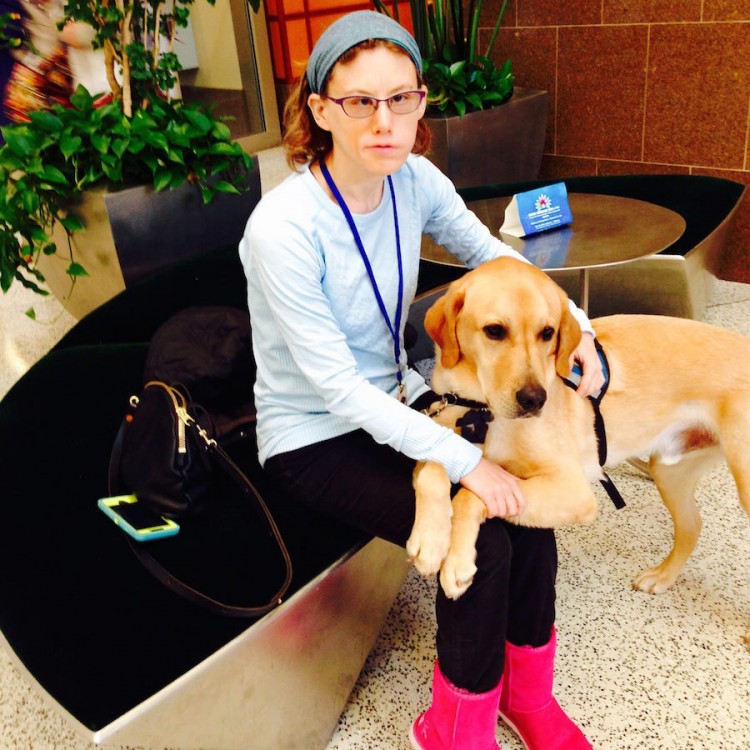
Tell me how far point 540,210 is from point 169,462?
4.92ft

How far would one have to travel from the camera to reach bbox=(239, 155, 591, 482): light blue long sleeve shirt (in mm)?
1385

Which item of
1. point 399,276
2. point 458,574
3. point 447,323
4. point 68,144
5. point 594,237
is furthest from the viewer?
point 68,144

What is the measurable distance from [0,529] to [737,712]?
163 cm

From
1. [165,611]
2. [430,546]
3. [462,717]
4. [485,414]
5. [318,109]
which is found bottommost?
[462,717]

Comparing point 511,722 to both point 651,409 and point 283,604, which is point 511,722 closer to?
point 283,604

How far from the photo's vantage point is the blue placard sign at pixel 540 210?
7.82ft

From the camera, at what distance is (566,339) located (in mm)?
1458

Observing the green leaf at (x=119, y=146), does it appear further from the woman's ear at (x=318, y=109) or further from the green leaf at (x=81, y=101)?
the woman's ear at (x=318, y=109)

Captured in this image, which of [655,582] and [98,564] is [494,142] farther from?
[98,564]

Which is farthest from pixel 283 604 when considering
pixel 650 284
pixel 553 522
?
pixel 650 284

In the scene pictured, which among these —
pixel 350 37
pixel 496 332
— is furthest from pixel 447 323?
pixel 350 37

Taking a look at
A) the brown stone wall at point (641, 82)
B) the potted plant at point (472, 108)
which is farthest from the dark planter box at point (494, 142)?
the brown stone wall at point (641, 82)

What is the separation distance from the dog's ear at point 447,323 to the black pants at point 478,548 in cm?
24

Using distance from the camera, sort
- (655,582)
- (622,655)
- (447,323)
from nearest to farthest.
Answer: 1. (447,323)
2. (622,655)
3. (655,582)
